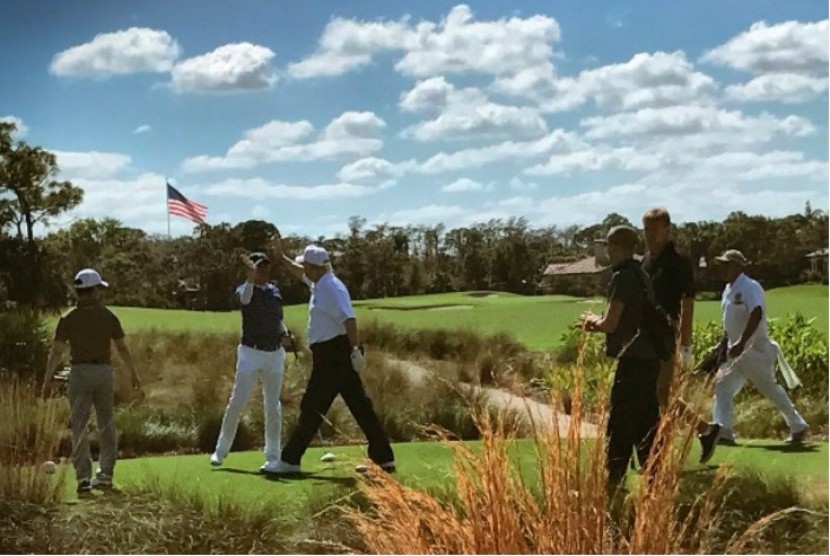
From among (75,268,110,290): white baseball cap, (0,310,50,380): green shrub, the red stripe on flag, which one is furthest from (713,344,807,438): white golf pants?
(0,310,50,380): green shrub

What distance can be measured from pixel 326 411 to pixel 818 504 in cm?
210

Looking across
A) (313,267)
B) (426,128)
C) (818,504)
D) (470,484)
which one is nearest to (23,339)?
(313,267)

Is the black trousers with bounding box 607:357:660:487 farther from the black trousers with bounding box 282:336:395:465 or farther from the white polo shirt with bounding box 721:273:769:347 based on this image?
the black trousers with bounding box 282:336:395:465

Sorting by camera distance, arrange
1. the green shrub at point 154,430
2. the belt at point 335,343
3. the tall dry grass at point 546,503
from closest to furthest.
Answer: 1. the tall dry grass at point 546,503
2. the belt at point 335,343
3. the green shrub at point 154,430

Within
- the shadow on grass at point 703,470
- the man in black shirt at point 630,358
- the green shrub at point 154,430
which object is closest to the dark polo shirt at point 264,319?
the green shrub at point 154,430

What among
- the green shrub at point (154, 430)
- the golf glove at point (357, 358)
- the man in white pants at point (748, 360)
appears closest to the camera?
the man in white pants at point (748, 360)

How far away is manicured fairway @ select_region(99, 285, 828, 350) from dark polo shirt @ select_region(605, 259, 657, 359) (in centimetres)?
51

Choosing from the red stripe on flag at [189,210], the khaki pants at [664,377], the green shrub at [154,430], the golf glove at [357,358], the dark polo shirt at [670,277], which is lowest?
the green shrub at [154,430]

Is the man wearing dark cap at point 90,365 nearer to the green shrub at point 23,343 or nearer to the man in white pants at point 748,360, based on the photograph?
the green shrub at point 23,343

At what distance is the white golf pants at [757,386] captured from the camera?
514 centimetres

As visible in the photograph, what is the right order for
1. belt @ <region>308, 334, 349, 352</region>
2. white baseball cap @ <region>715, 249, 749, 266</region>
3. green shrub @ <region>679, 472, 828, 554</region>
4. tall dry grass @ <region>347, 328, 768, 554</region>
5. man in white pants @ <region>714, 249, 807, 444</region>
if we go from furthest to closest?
belt @ <region>308, 334, 349, 352</region> < man in white pants @ <region>714, 249, 807, 444</region> < white baseball cap @ <region>715, 249, 749, 266</region> < green shrub @ <region>679, 472, 828, 554</region> < tall dry grass @ <region>347, 328, 768, 554</region>

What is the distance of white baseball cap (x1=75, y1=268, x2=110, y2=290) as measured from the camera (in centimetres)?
497

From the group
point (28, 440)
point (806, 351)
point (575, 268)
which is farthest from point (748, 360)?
point (28, 440)

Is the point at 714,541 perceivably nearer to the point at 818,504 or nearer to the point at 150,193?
the point at 818,504
